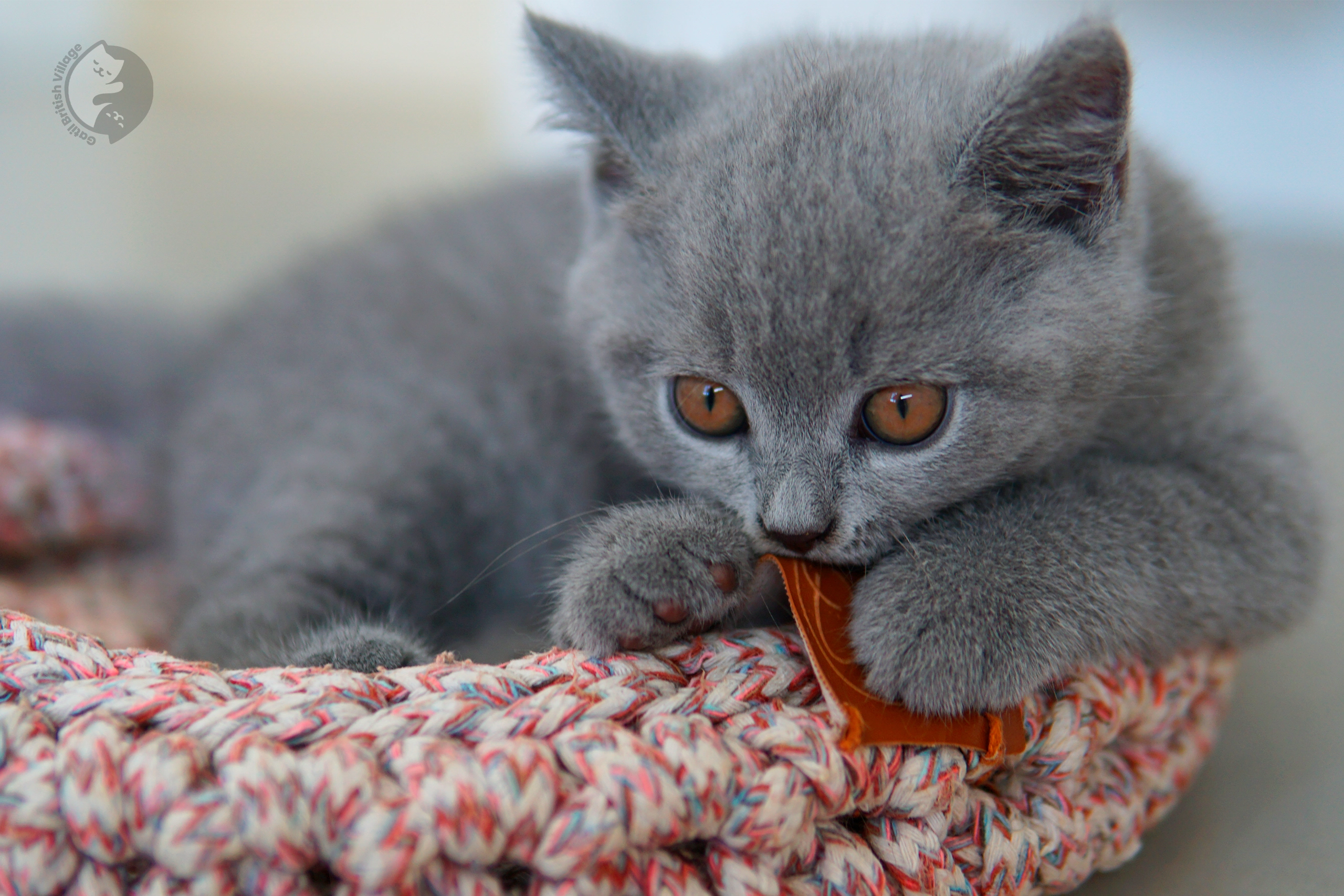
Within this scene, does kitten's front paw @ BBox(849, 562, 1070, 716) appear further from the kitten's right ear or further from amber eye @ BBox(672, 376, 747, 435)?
the kitten's right ear

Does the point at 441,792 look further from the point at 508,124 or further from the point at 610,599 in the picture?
the point at 508,124

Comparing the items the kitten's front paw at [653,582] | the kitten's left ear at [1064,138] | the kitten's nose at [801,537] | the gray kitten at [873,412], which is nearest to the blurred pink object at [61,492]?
the gray kitten at [873,412]

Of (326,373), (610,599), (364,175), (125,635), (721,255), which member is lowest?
(125,635)

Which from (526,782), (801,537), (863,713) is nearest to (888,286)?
(801,537)

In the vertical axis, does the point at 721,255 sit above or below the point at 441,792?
above

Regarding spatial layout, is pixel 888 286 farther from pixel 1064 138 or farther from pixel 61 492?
pixel 61 492

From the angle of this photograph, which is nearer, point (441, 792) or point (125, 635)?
point (441, 792)

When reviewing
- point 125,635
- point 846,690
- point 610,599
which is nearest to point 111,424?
point 125,635
